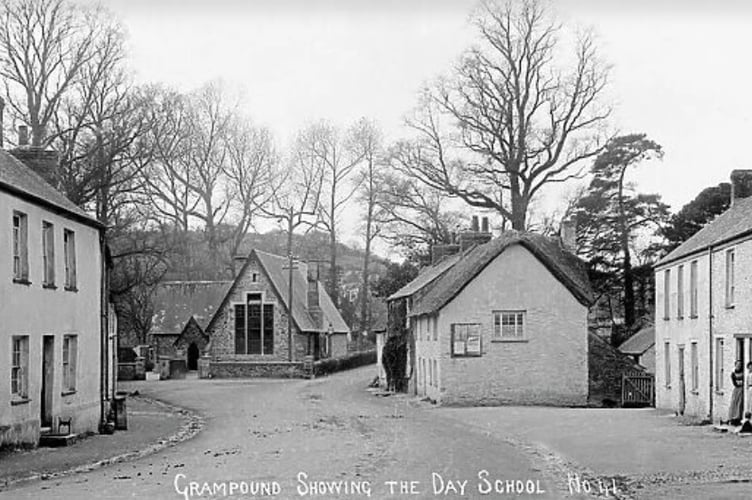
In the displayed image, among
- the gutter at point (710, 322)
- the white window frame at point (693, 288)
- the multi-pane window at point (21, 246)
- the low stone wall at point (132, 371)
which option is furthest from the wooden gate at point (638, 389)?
the low stone wall at point (132, 371)

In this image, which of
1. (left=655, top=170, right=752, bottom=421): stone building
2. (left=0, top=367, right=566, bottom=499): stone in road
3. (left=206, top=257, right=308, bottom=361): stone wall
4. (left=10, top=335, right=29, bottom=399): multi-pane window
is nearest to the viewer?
(left=0, top=367, right=566, bottom=499): stone in road

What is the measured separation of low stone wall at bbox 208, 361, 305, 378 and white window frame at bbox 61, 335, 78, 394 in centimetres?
3635

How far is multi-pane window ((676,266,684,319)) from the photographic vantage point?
116 ft

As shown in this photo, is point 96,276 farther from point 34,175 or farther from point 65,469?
point 65,469

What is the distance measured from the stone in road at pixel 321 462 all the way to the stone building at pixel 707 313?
6764 millimetres

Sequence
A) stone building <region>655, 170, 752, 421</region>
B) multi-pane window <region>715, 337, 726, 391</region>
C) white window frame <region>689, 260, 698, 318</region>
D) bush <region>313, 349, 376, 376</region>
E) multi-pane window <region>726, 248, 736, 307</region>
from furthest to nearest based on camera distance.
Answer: bush <region>313, 349, 376, 376</region>
white window frame <region>689, 260, 698, 318</region>
multi-pane window <region>715, 337, 726, 391</region>
multi-pane window <region>726, 248, 736, 307</region>
stone building <region>655, 170, 752, 421</region>

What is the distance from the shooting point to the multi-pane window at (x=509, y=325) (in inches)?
1705

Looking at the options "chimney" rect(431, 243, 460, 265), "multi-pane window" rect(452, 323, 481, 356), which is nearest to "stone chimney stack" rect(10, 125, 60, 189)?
"multi-pane window" rect(452, 323, 481, 356)

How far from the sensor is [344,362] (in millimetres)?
73688

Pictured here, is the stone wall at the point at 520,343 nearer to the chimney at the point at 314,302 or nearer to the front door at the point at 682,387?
the front door at the point at 682,387

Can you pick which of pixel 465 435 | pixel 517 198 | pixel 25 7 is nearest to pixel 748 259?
pixel 465 435

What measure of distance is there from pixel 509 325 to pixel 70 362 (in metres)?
19.4

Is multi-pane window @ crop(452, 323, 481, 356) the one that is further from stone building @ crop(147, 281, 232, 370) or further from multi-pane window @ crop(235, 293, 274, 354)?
stone building @ crop(147, 281, 232, 370)

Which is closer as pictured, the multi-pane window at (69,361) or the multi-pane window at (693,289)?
the multi-pane window at (69,361)
